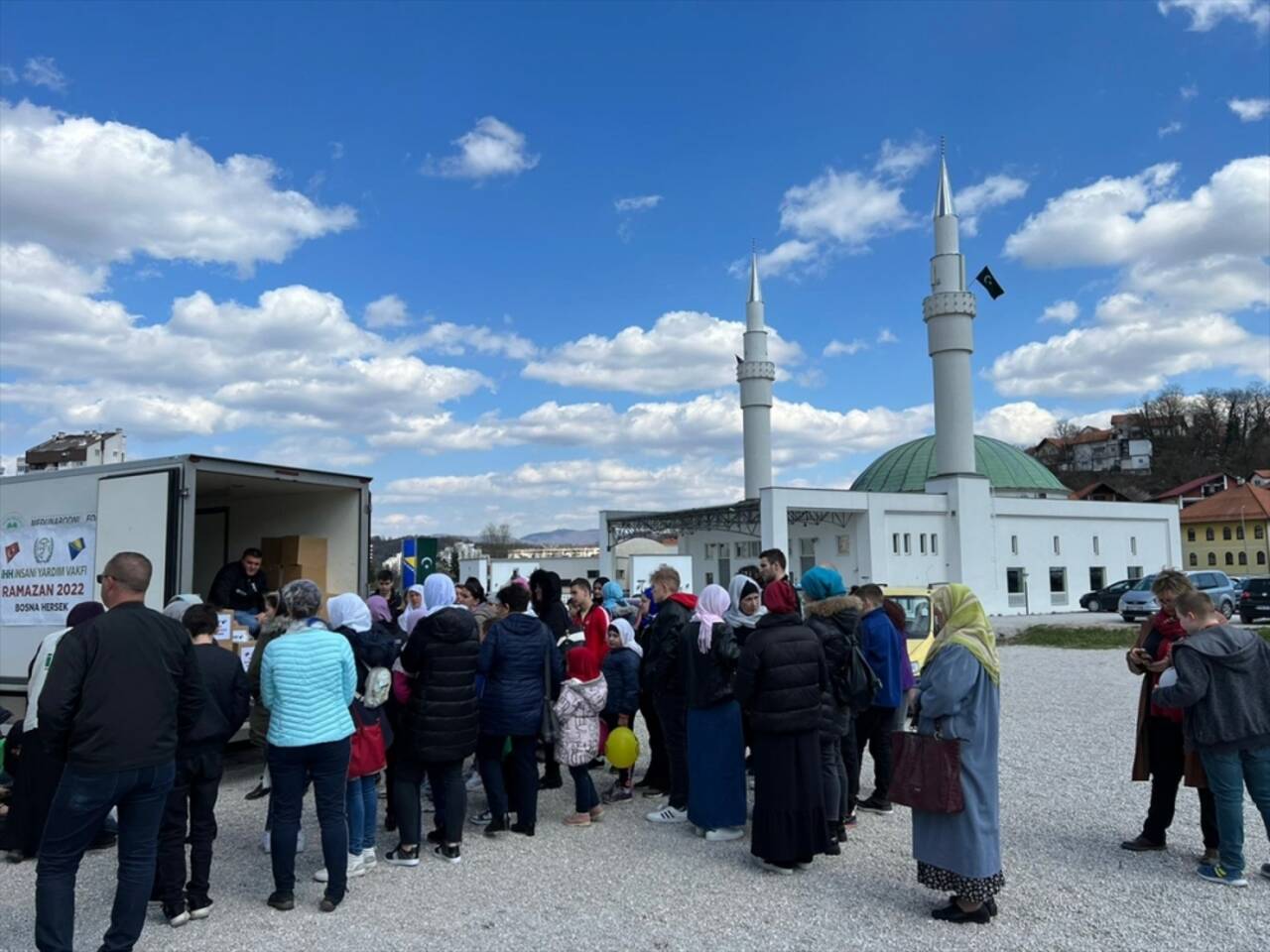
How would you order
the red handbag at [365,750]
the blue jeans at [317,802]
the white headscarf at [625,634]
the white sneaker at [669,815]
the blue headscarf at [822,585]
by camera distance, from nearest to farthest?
the blue jeans at [317,802] < the red handbag at [365,750] < the blue headscarf at [822,585] < the white sneaker at [669,815] < the white headscarf at [625,634]

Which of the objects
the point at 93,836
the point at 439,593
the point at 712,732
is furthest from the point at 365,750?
the point at 712,732

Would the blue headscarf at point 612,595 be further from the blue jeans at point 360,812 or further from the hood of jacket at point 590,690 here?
the blue jeans at point 360,812

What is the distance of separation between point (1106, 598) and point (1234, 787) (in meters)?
40.7

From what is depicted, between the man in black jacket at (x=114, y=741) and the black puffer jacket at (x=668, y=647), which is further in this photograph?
the black puffer jacket at (x=668, y=647)

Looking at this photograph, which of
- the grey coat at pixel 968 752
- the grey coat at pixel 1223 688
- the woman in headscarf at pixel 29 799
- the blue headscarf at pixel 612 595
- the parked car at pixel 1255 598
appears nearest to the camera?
the grey coat at pixel 968 752

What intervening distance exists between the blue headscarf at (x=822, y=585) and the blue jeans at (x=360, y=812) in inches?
129

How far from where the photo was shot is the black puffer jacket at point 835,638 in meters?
6.36

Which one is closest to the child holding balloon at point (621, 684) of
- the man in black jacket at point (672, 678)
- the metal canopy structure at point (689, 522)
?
the man in black jacket at point (672, 678)

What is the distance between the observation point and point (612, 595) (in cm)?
1194

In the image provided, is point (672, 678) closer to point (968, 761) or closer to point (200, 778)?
point (968, 761)

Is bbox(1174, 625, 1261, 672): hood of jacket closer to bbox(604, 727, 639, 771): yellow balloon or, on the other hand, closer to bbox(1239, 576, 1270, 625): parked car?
bbox(604, 727, 639, 771): yellow balloon

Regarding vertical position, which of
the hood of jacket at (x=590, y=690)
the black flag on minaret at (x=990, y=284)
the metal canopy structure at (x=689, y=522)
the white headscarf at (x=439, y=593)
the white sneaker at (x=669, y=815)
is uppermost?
the black flag on minaret at (x=990, y=284)

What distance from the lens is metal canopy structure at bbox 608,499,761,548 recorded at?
43781 millimetres

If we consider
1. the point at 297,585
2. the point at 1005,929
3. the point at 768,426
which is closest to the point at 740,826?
the point at 1005,929
